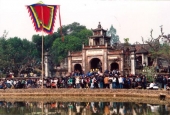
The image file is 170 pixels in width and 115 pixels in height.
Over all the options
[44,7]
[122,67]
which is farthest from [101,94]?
[122,67]

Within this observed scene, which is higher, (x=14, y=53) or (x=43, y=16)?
(x=43, y=16)

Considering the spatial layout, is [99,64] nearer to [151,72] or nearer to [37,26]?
[151,72]

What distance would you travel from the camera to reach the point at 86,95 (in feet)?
76.3

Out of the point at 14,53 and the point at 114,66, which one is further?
the point at 14,53

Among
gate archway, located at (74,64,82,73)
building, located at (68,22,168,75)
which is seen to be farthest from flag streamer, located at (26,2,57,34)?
gate archway, located at (74,64,82,73)

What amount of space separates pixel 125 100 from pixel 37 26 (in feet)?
33.5

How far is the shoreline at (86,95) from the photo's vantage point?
801 inches

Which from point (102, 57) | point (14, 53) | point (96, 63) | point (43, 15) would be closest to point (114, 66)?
point (102, 57)

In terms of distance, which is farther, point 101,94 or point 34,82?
point 34,82

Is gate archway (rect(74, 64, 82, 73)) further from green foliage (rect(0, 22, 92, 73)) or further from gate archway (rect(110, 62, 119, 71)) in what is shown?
green foliage (rect(0, 22, 92, 73))

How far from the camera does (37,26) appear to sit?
25094 mm

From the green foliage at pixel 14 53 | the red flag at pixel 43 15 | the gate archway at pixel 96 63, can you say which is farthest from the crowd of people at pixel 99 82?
the green foliage at pixel 14 53

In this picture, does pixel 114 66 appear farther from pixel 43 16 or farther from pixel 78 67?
pixel 43 16

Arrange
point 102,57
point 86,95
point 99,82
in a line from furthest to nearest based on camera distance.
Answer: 1. point 102,57
2. point 99,82
3. point 86,95
